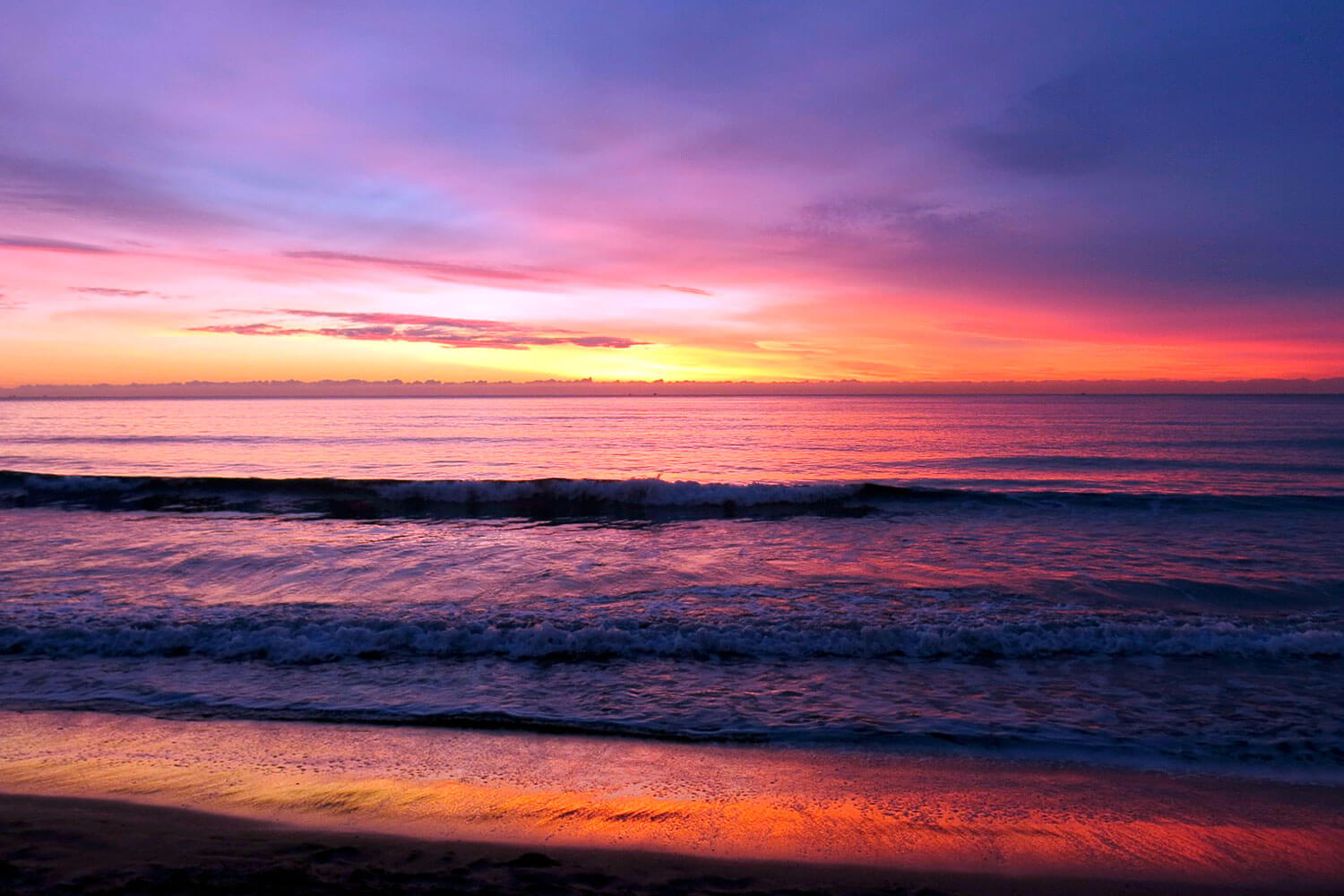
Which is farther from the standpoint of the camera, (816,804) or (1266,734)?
(1266,734)

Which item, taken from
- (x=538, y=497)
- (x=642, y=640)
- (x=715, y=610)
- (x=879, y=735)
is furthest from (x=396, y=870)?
(x=538, y=497)

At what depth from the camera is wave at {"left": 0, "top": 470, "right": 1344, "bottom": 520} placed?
65.4 feet

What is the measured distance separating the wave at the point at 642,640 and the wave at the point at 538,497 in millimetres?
10515

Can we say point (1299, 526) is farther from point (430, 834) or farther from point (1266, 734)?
point (430, 834)

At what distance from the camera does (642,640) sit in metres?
8.45

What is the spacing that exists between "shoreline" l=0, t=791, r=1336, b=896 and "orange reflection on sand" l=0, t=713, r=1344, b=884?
0.40 feet

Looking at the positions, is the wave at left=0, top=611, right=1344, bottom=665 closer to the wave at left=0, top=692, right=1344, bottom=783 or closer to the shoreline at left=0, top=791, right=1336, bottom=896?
the wave at left=0, top=692, right=1344, bottom=783

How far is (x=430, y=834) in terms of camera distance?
168 inches

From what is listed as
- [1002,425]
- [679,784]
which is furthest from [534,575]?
[1002,425]

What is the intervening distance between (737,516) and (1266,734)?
14076mm

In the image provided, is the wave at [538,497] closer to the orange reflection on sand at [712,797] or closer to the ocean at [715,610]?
the ocean at [715,610]

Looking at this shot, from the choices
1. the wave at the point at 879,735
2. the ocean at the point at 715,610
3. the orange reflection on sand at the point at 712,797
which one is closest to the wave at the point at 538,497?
the ocean at the point at 715,610

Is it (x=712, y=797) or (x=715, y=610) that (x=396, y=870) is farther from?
(x=715, y=610)

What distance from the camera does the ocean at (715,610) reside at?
6332 millimetres
